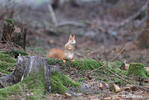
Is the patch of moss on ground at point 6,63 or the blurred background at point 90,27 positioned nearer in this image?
the patch of moss on ground at point 6,63

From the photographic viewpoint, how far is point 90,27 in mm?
16594

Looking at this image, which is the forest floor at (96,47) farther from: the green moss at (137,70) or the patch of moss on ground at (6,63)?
the patch of moss on ground at (6,63)

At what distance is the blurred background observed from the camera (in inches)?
420

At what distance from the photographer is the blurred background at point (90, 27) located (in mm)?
10670

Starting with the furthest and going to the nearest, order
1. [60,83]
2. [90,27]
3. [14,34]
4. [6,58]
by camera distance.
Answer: [90,27] < [14,34] < [6,58] < [60,83]

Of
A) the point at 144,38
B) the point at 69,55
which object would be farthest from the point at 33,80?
the point at 144,38

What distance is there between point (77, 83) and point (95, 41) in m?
9.37

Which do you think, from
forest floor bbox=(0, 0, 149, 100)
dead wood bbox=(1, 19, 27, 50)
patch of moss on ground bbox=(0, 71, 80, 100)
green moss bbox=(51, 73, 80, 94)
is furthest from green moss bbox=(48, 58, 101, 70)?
dead wood bbox=(1, 19, 27, 50)

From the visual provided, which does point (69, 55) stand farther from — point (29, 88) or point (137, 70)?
point (29, 88)

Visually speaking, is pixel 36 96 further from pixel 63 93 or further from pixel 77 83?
pixel 77 83

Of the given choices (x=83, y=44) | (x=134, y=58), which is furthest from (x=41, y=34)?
(x=134, y=58)

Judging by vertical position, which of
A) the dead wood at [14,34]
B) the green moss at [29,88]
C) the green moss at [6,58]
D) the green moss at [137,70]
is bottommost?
the green moss at [29,88]

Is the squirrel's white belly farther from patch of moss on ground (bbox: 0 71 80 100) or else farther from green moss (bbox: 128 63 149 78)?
green moss (bbox: 128 63 149 78)

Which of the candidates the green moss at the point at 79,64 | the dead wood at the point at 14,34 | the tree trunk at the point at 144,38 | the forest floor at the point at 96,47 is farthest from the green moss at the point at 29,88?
the tree trunk at the point at 144,38
